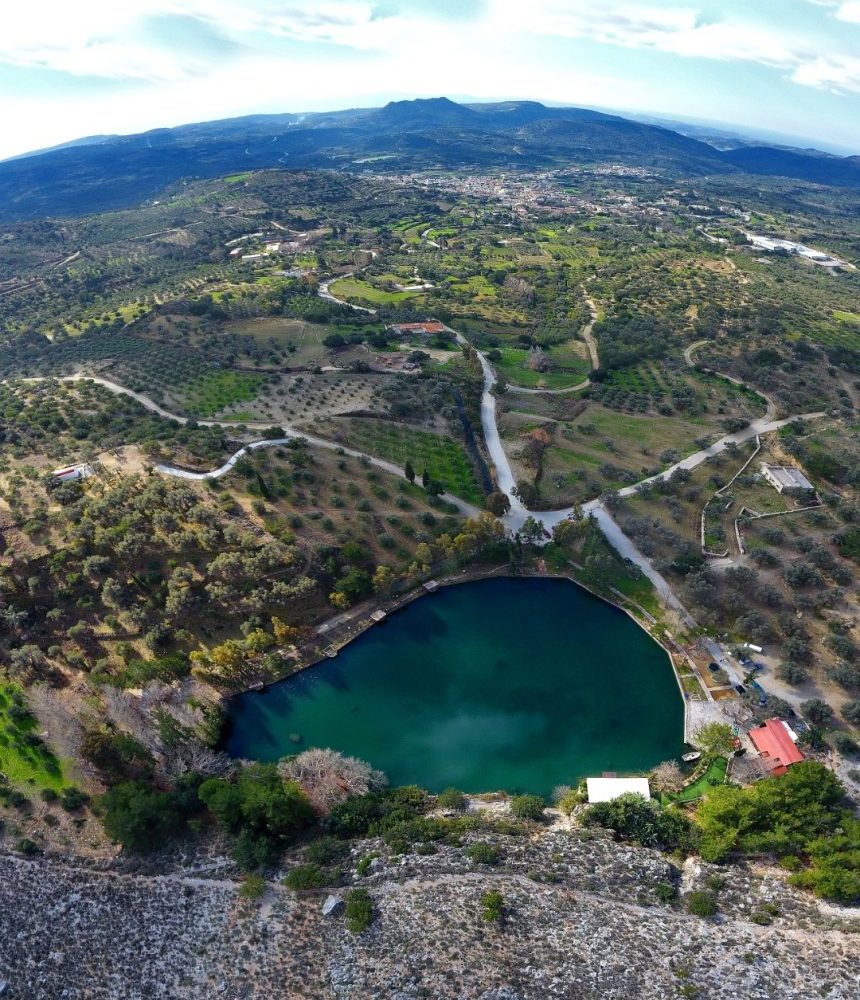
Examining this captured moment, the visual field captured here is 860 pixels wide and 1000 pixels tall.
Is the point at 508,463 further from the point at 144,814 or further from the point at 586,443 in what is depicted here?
the point at 144,814

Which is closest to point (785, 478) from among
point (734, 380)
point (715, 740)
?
point (734, 380)

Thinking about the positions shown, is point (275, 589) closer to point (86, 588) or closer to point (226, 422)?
point (86, 588)

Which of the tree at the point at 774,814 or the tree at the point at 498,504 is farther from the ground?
the tree at the point at 498,504

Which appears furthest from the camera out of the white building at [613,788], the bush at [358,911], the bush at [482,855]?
the white building at [613,788]

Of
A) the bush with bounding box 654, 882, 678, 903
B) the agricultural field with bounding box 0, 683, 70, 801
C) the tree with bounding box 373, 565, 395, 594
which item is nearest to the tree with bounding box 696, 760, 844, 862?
the bush with bounding box 654, 882, 678, 903

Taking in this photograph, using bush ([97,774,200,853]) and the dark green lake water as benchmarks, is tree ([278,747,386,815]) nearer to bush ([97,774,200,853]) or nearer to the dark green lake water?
the dark green lake water

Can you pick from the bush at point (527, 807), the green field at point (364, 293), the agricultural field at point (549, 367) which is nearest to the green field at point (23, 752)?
the bush at point (527, 807)

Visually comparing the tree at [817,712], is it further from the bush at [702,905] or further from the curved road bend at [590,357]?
the curved road bend at [590,357]
